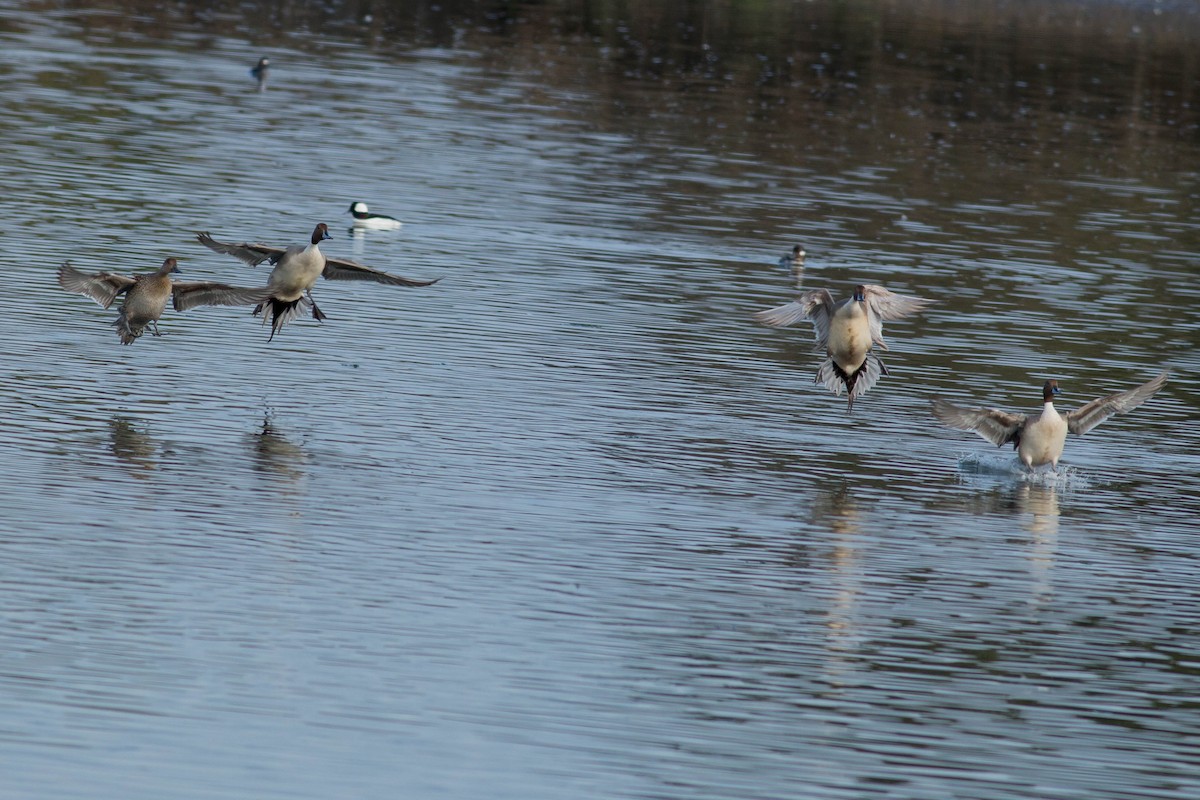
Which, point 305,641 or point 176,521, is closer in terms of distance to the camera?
point 305,641

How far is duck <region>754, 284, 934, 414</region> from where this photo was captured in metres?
20.5

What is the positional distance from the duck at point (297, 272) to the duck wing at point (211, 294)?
0.15 m

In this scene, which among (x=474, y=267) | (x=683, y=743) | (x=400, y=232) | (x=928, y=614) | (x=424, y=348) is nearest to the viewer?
(x=683, y=743)

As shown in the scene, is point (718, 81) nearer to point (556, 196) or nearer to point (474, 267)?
point (556, 196)

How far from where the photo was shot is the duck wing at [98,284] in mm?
19906

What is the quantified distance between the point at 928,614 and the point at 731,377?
28.1 feet

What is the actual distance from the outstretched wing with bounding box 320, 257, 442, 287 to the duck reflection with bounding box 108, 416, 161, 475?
327 cm

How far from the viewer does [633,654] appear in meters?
13.5

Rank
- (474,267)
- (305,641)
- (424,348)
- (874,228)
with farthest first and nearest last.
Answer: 1. (874,228)
2. (474,267)
3. (424,348)
4. (305,641)

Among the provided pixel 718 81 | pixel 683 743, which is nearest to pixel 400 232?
pixel 683 743

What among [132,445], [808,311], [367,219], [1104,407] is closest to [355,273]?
[132,445]

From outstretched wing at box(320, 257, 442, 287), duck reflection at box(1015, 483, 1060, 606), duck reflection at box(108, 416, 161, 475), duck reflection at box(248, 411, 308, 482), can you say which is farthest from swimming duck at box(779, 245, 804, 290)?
duck reflection at box(108, 416, 161, 475)

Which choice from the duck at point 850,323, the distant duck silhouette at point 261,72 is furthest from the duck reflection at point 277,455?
the distant duck silhouette at point 261,72

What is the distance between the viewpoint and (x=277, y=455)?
59.0 ft
